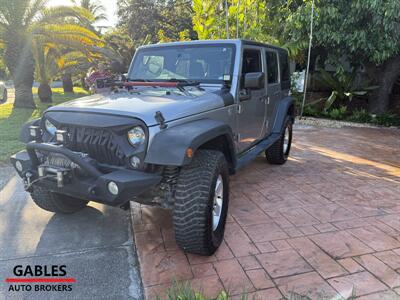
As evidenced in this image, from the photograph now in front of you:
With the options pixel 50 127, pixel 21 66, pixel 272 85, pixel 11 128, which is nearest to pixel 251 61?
pixel 272 85

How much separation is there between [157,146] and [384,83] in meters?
10.2

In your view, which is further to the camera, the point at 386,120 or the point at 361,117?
the point at 361,117

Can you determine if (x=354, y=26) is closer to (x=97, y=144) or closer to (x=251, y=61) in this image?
(x=251, y=61)

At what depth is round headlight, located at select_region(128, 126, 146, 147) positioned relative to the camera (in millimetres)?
2723

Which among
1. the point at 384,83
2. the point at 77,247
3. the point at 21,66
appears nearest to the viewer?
the point at 77,247

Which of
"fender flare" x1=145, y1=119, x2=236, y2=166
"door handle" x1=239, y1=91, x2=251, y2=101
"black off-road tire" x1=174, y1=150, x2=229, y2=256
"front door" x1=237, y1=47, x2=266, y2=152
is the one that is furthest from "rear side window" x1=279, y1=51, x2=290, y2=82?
"black off-road tire" x1=174, y1=150, x2=229, y2=256

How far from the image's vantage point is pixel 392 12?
7.97m

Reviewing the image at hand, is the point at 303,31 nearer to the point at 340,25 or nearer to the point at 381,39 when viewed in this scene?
the point at 340,25

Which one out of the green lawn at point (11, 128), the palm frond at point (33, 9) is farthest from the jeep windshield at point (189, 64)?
the palm frond at point (33, 9)

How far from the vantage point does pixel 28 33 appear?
11609 mm

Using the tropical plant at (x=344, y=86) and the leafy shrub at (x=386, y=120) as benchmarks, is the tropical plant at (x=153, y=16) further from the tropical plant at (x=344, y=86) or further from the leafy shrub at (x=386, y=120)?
the leafy shrub at (x=386, y=120)

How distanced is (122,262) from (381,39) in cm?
892

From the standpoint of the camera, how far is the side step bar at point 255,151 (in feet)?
13.3

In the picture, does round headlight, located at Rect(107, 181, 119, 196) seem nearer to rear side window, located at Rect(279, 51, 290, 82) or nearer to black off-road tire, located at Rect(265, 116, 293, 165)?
black off-road tire, located at Rect(265, 116, 293, 165)
